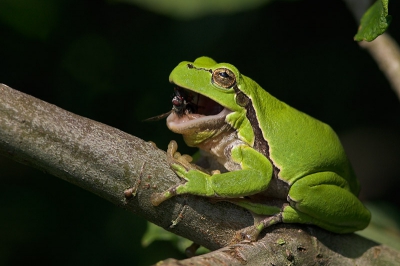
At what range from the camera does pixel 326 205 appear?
2451 mm

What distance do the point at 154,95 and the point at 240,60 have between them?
0.78m

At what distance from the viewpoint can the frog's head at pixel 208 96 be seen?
2471mm

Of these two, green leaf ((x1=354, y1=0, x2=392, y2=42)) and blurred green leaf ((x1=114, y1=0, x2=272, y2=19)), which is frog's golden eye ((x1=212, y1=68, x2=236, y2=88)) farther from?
blurred green leaf ((x1=114, y1=0, x2=272, y2=19))

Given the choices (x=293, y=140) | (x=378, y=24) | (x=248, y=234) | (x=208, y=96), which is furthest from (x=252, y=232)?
(x=378, y=24)

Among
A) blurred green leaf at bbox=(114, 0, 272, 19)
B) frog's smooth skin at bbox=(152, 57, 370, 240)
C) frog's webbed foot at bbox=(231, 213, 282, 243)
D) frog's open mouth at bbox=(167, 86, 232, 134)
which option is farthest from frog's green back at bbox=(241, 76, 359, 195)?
blurred green leaf at bbox=(114, 0, 272, 19)

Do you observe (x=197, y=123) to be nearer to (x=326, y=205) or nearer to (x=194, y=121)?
(x=194, y=121)

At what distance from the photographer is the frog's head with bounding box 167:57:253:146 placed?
8.11 ft

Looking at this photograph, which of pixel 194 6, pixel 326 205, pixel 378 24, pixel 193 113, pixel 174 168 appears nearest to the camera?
pixel 378 24

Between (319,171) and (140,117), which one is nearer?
(319,171)

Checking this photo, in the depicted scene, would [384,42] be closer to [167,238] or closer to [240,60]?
[240,60]

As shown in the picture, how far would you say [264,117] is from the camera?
2.51m

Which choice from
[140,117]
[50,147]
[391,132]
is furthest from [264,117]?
[391,132]

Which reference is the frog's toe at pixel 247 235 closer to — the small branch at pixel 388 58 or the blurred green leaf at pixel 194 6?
the small branch at pixel 388 58

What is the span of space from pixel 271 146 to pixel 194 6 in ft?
4.47
